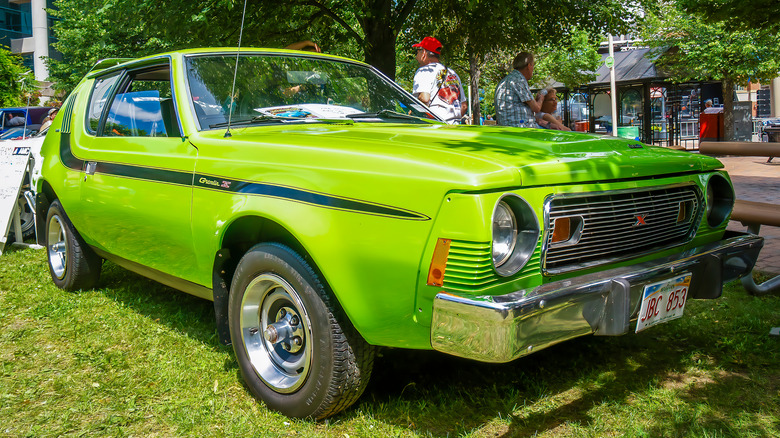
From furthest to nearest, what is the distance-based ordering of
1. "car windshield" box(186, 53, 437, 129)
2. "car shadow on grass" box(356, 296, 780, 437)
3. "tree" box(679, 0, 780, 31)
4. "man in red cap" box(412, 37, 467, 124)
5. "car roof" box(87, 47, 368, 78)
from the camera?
1. "tree" box(679, 0, 780, 31)
2. "man in red cap" box(412, 37, 467, 124)
3. "car roof" box(87, 47, 368, 78)
4. "car windshield" box(186, 53, 437, 129)
5. "car shadow on grass" box(356, 296, 780, 437)

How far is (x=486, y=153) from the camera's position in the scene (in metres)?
2.69

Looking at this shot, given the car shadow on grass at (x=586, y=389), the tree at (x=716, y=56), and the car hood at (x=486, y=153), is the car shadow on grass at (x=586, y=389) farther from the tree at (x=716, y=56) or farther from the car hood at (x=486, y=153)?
the tree at (x=716, y=56)

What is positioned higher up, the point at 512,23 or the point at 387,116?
the point at 512,23

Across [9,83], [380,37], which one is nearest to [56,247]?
[380,37]

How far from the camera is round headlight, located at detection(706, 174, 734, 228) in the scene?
3.43m

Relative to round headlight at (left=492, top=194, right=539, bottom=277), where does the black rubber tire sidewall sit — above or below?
below

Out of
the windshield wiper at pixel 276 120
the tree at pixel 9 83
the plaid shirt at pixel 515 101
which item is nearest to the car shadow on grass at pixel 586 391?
the windshield wiper at pixel 276 120

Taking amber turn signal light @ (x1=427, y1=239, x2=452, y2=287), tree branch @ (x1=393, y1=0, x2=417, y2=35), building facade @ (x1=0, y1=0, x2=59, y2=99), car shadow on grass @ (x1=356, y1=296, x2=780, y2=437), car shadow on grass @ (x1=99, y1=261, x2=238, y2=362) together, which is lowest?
car shadow on grass @ (x1=356, y1=296, x2=780, y2=437)

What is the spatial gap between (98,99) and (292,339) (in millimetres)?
2758

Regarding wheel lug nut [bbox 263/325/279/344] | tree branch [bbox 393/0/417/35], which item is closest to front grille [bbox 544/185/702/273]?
wheel lug nut [bbox 263/325/279/344]

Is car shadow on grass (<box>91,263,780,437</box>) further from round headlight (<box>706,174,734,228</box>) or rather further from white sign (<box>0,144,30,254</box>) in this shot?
white sign (<box>0,144,30,254</box>)

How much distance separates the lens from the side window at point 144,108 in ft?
12.5

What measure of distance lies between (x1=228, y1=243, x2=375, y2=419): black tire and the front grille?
2.84ft

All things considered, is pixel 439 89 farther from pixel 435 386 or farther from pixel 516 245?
pixel 516 245
